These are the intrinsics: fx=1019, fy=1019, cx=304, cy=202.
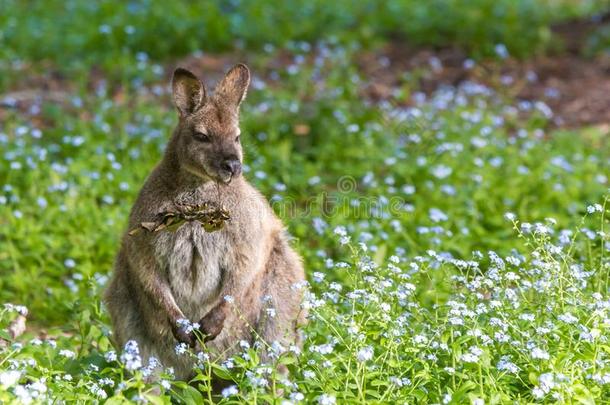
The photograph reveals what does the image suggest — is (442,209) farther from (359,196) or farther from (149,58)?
(149,58)

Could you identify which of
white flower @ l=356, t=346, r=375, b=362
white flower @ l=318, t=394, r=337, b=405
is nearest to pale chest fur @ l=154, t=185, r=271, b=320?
white flower @ l=356, t=346, r=375, b=362

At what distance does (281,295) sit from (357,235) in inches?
65.5

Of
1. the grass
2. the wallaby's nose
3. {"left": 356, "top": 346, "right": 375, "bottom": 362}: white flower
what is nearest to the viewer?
{"left": 356, "top": 346, "right": 375, "bottom": 362}: white flower

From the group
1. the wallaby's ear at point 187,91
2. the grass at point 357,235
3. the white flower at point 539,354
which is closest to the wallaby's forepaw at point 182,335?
the grass at point 357,235

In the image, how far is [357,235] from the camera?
6820 millimetres

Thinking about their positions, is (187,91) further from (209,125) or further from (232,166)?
(232,166)

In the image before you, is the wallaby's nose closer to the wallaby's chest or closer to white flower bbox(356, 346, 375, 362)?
the wallaby's chest

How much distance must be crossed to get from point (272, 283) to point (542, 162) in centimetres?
360

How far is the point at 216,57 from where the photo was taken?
36.8ft

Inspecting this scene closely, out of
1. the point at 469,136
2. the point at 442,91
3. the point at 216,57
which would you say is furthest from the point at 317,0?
the point at 469,136

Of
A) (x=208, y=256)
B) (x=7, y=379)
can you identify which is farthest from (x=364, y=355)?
(x=208, y=256)

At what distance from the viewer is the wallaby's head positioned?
4.92 meters

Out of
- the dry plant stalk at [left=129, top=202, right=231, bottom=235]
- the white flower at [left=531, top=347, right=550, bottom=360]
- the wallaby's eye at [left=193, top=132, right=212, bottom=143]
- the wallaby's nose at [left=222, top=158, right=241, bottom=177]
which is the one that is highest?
the wallaby's eye at [left=193, top=132, right=212, bottom=143]

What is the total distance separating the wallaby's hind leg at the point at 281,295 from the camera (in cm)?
507
